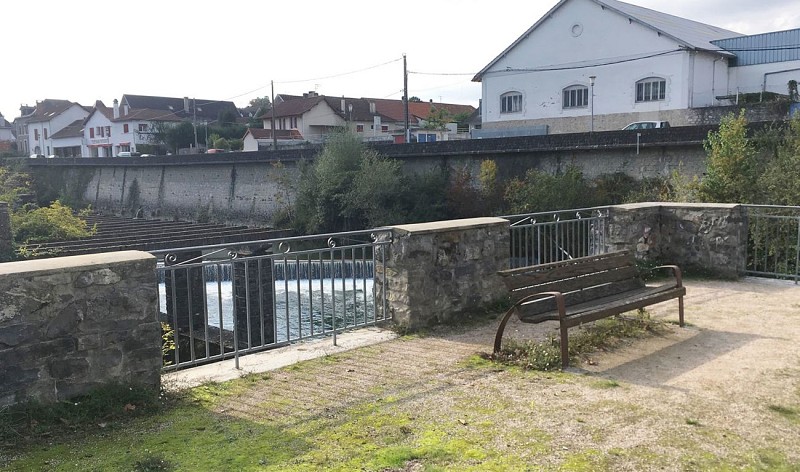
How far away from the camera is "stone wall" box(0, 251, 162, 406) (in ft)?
14.6

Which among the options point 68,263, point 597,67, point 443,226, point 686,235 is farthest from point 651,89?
point 68,263

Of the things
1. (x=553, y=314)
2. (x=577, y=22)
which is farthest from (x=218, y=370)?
(x=577, y=22)

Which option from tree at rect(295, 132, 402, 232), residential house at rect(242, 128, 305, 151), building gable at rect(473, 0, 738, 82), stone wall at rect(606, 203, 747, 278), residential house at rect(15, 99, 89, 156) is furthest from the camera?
residential house at rect(15, 99, 89, 156)

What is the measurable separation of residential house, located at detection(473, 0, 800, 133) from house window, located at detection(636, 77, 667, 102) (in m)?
0.05

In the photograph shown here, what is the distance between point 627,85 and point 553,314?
101 ft

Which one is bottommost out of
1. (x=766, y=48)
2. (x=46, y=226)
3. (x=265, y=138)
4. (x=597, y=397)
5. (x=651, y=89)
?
(x=46, y=226)

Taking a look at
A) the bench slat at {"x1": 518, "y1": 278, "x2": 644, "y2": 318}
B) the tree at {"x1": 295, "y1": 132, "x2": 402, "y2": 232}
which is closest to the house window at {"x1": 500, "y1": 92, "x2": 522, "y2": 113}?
the tree at {"x1": 295, "y1": 132, "x2": 402, "y2": 232}

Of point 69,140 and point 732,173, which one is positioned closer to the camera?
point 732,173

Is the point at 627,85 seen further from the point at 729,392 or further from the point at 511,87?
the point at 729,392

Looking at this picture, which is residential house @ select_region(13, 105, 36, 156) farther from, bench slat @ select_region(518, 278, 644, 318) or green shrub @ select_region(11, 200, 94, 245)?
bench slat @ select_region(518, 278, 644, 318)

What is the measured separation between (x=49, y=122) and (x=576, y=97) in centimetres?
8116

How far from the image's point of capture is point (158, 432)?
445cm

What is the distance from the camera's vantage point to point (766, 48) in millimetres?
33000

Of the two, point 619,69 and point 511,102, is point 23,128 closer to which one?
point 511,102
